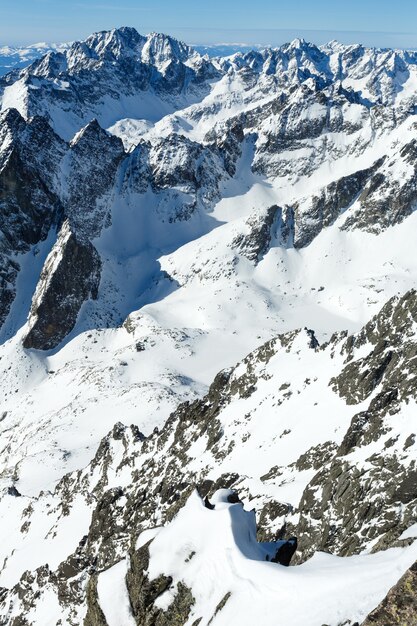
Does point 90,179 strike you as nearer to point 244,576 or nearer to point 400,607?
point 244,576

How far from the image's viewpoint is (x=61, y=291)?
12350 centimetres

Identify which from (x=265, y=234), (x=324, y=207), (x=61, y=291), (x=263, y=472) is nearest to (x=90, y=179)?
(x=61, y=291)

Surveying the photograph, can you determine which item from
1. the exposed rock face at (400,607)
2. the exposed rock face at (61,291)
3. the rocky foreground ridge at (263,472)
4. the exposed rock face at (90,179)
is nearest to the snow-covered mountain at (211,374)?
the exposed rock face at (400,607)

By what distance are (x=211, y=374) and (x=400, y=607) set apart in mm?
90942

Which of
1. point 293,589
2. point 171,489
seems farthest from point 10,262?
point 293,589

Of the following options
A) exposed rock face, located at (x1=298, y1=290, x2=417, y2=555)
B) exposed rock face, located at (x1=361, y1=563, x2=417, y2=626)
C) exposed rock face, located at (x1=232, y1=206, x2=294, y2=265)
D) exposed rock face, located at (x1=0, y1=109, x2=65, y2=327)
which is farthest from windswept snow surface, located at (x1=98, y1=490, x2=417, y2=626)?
exposed rock face, located at (x1=232, y1=206, x2=294, y2=265)

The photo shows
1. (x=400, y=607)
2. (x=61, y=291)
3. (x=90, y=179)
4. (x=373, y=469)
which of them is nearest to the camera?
(x=400, y=607)

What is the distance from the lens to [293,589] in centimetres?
1447

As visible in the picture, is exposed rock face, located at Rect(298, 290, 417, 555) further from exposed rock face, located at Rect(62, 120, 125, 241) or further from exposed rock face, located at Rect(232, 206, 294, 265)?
exposed rock face, located at Rect(62, 120, 125, 241)

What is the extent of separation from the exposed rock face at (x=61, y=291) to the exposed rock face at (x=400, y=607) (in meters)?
117

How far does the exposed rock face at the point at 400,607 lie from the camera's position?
36.0ft

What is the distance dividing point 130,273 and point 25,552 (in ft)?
335

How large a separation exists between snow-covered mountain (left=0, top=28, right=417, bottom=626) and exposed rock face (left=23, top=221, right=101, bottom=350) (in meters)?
0.54

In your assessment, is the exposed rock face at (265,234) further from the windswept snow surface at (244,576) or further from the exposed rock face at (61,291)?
the windswept snow surface at (244,576)
